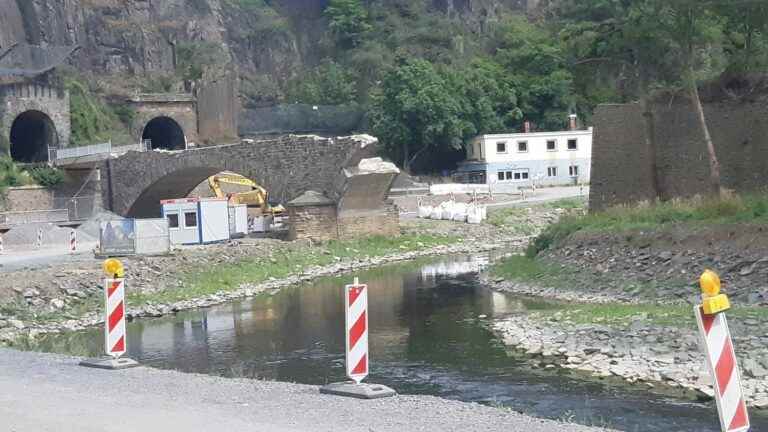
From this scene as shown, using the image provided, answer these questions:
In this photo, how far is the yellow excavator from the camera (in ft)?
160

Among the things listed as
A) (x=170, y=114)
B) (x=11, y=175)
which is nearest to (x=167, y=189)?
(x=11, y=175)

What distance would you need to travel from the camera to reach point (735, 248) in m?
22.3

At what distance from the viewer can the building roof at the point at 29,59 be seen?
59.2 m

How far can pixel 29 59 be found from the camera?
59656mm

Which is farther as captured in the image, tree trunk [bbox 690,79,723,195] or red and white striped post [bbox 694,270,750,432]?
tree trunk [bbox 690,79,723,195]

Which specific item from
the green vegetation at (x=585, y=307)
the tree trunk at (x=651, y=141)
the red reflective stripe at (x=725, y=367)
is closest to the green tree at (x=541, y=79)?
the tree trunk at (x=651, y=141)

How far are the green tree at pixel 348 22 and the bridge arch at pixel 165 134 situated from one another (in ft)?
54.0

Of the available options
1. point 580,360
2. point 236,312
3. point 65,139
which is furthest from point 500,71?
point 580,360

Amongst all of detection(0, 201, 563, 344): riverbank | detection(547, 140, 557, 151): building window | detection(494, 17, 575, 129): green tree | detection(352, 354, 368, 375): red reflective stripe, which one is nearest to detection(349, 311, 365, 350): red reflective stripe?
detection(352, 354, 368, 375): red reflective stripe

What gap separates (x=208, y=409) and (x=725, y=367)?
198 inches

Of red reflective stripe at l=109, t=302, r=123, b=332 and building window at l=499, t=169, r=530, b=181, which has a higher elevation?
building window at l=499, t=169, r=530, b=181

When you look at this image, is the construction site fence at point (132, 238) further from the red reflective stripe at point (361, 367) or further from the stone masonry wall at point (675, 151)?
the red reflective stripe at point (361, 367)

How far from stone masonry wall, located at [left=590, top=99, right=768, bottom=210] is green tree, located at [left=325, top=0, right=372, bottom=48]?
51253 mm

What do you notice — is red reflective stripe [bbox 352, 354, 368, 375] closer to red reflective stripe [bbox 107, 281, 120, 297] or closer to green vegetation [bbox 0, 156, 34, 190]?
red reflective stripe [bbox 107, 281, 120, 297]
